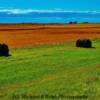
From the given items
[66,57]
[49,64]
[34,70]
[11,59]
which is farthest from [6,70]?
[66,57]

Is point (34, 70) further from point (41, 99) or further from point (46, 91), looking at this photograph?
point (41, 99)

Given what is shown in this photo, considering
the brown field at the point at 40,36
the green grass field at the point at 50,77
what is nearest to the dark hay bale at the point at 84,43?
the brown field at the point at 40,36

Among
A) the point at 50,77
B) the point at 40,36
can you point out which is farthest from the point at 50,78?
the point at 40,36

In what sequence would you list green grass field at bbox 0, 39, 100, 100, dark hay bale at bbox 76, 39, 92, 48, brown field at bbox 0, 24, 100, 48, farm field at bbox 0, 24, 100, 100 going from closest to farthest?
farm field at bbox 0, 24, 100, 100 < green grass field at bbox 0, 39, 100, 100 < dark hay bale at bbox 76, 39, 92, 48 < brown field at bbox 0, 24, 100, 48

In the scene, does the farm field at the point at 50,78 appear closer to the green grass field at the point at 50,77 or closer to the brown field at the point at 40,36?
the green grass field at the point at 50,77

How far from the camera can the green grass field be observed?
50.7 feet

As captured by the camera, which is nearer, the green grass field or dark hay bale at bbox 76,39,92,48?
the green grass field

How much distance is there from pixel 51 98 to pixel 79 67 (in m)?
7.96

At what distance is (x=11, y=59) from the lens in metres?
25.8

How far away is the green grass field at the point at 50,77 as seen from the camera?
50.7 ft

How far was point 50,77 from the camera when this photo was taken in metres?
19.2

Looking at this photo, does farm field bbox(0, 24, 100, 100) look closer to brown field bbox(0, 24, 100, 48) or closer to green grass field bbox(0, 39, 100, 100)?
green grass field bbox(0, 39, 100, 100)

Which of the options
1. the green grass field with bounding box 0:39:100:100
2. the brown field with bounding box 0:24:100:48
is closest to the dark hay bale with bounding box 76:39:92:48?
the brown field with bounding box 0:24:100:48

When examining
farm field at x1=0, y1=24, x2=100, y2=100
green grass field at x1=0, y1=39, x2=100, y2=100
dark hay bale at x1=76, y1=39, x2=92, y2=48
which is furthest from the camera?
dark hay bale at x1=76, y1=39, x2=92, y2=48
